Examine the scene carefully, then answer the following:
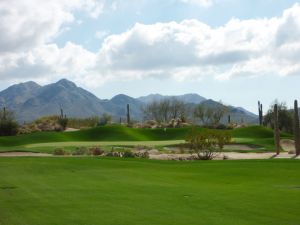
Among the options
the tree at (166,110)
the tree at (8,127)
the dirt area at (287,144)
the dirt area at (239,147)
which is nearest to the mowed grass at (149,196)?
the dirt area at (239,147)

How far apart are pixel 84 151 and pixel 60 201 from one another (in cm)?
2600

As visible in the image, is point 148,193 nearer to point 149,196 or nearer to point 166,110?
point 149,196

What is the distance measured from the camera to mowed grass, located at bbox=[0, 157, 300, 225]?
1100cm

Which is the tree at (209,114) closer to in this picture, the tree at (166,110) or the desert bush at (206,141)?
the tree at (166,110)

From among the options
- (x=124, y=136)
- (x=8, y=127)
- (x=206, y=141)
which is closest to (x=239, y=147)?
(x=206, y=141)

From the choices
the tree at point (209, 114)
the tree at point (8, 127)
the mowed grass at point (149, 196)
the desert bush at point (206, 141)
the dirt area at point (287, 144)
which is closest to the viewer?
the mowed grass at point (149, 196)

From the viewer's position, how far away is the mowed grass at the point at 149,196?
36.1ft

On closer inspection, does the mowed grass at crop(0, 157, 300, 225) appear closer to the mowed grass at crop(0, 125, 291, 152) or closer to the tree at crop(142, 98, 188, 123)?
the mowed grass at crop(0, 125, 291, 152)

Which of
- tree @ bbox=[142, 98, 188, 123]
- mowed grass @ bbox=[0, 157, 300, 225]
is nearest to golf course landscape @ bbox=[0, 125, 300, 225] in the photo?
mowed grass @ bbox=[0, 157, 300, 225]

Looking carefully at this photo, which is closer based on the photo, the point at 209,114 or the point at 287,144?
the point at 287,144

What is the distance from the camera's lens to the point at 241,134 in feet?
196

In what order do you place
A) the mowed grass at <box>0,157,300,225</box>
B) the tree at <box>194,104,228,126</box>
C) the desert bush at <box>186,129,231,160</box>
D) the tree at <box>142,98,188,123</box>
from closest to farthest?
the mowed grass at <box>0,157,300,225</box> → the desert bush at <box>186,129,231,160</box> → the tree at <box>194,104,228,126</box> → the tree at <box>142,98,188,123</box>

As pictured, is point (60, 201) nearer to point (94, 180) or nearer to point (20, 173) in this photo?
point (94, 180)

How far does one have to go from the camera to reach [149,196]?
46.2 feet
